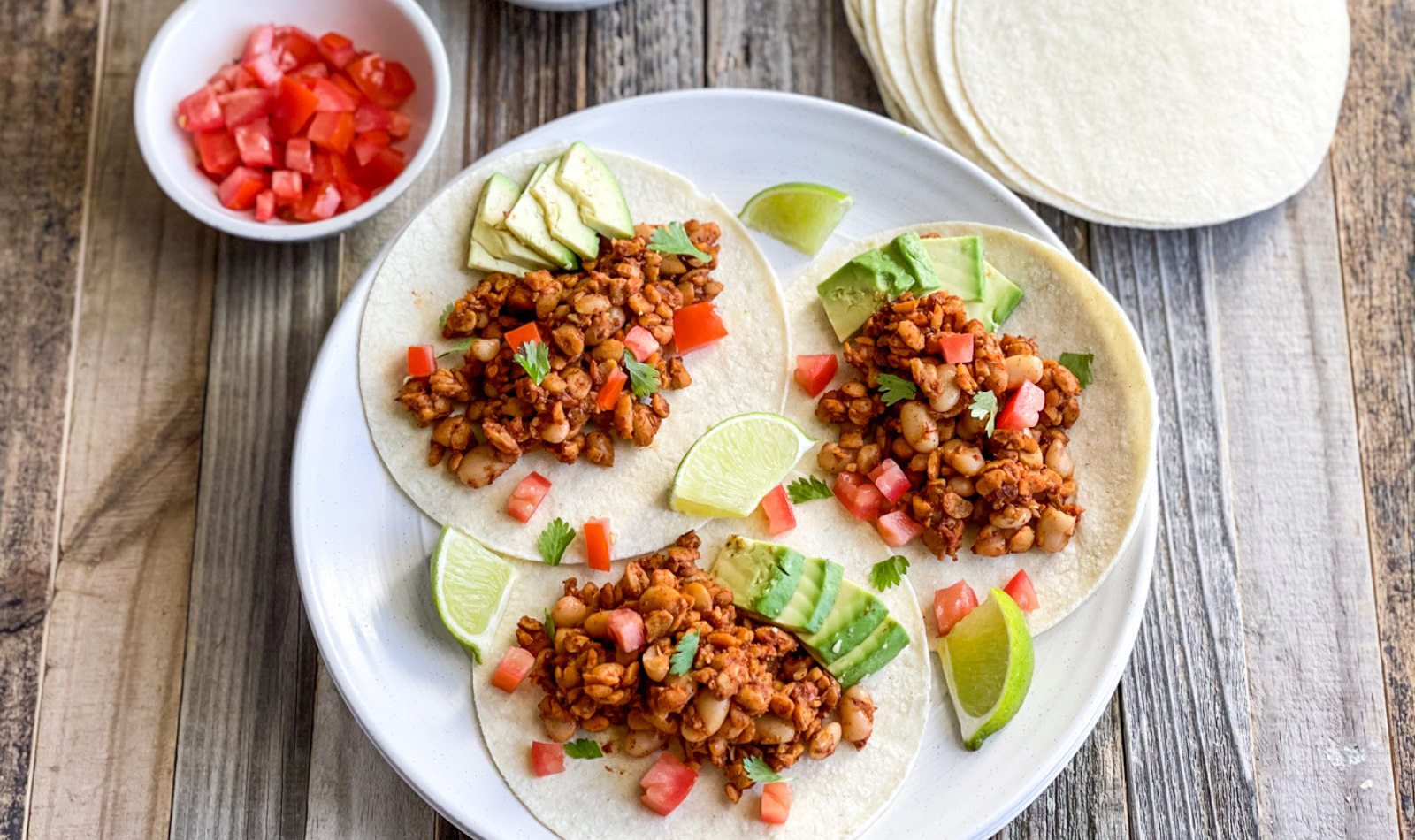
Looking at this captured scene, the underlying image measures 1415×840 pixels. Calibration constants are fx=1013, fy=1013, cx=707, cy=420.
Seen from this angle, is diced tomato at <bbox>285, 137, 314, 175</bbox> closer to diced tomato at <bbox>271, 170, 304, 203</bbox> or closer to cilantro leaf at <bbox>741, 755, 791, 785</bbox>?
diced tomato at <bbox>271, 170, 304, 203</bbox>

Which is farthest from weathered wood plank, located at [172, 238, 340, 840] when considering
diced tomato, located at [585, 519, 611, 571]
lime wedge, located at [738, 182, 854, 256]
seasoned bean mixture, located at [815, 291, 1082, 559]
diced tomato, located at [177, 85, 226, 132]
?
seasoned bean mixture, located at [815, 291, 1082, 559]

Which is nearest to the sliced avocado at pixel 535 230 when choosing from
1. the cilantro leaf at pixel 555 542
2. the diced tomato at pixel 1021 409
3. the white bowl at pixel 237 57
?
the white bowl at pixel 237 57

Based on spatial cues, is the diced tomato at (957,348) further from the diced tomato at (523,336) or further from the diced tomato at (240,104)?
the diced tomato at (240,104)

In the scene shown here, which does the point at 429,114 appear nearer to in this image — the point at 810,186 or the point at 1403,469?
A: the point at 810,186

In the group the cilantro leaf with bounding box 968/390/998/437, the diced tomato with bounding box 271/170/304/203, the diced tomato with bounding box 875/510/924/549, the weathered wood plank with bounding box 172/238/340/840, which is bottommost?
the weathered wood plank with bounding box 172/238/340/840

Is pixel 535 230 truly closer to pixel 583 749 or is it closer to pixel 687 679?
pixel 687 679

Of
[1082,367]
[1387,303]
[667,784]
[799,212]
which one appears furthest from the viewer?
[1387,303]

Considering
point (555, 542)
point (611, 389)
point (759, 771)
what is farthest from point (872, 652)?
point (611, 389)
